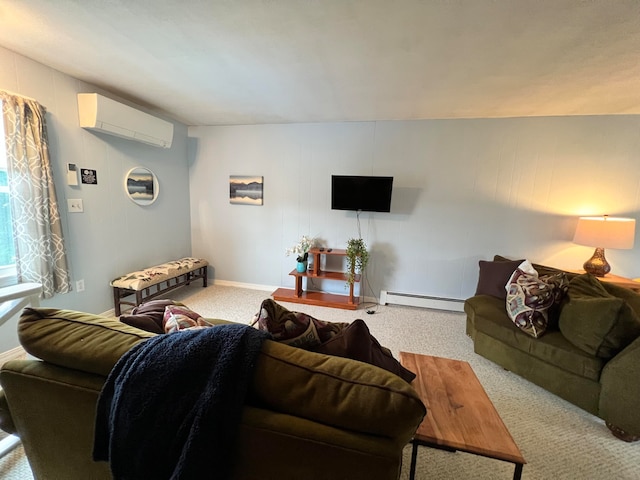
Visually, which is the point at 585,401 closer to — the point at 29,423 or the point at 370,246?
the point at 370,246

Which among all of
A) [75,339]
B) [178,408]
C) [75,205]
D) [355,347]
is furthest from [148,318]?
[75,205]

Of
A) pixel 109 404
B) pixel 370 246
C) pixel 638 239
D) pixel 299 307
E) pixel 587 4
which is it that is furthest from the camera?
pixel 370 246

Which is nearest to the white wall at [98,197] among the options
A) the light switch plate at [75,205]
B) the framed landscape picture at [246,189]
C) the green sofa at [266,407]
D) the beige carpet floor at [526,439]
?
the light switch plate at [75,205]

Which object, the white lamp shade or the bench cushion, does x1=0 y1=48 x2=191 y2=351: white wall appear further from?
the white lamp shade

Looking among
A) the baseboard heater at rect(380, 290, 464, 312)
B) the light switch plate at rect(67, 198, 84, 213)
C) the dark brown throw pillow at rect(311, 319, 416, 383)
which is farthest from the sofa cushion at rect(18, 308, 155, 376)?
the baseboard heater at rect(380, 290, 464, 312)

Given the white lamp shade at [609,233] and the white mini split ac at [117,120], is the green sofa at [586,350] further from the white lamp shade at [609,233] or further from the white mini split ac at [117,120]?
the white mini split ac at [117,120]

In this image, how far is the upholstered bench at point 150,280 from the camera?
2.89 m

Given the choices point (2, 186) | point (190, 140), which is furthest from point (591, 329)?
point (190, 140)

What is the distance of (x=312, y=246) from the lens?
3.79 metres

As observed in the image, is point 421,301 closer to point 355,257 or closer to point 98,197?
point 355,257

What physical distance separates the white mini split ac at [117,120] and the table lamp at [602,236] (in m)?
4.73

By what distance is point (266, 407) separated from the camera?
0.75m

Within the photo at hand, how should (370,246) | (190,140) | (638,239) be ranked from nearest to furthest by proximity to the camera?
(638,239) < (370,246) < (190,140)

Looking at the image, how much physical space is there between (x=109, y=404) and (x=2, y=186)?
8.09ft
